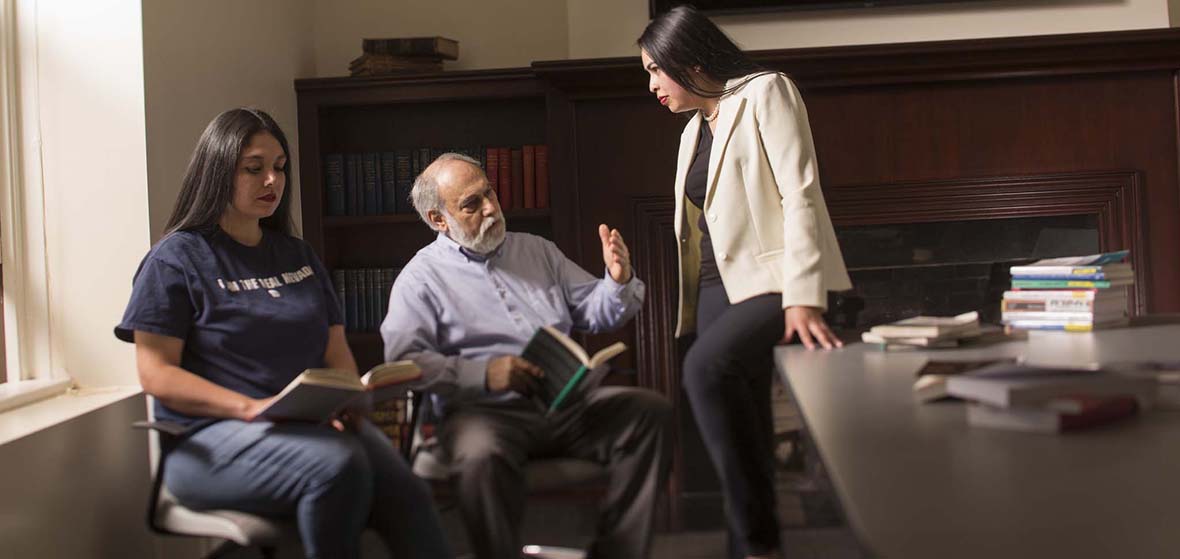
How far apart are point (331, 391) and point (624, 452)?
65 centimetres

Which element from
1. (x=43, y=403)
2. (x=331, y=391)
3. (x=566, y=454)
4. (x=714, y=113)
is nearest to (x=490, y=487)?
(x=566, y=454)

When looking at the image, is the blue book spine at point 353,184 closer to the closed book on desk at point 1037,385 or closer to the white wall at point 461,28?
the white wall at point 461,28

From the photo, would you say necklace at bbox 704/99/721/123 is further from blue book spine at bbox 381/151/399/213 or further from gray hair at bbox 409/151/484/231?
Answer: blue book spine at bbox 381/151/399/213

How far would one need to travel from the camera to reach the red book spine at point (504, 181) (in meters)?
4.25

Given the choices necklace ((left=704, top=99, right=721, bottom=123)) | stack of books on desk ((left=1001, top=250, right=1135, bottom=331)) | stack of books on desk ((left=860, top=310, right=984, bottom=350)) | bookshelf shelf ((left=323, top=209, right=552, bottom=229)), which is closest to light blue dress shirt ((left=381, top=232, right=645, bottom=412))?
necklace ((left=704, top=99, right=721, bottom=123))

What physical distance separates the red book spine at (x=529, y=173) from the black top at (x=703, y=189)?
1.53 meters

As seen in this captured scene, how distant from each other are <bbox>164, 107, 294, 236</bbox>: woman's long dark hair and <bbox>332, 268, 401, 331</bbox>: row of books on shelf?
5.95ft

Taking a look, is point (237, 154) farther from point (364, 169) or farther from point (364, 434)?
point (364, 169)

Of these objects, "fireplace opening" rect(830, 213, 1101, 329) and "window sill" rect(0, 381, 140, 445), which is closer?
"window sill" rect(0, 381, 140, 445)

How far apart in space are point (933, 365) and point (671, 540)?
1644mm

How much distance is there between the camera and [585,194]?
416 centimetres

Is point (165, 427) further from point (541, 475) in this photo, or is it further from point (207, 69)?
point (207, 69)

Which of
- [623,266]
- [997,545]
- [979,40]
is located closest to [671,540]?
[623,266]

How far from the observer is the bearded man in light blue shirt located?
7.96 feet
